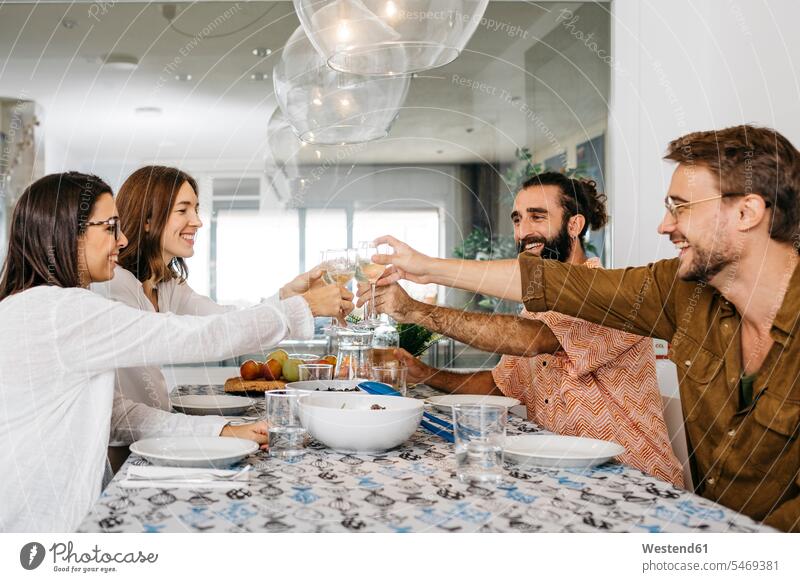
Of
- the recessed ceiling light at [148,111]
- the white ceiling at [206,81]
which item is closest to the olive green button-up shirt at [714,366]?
the white ceiling at [206,81]

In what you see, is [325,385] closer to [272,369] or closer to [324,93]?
[272,369]

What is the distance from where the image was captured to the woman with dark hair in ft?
4.21

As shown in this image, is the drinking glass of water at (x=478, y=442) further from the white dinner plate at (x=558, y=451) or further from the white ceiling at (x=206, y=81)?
the white ceiling at (x=206, y=81)

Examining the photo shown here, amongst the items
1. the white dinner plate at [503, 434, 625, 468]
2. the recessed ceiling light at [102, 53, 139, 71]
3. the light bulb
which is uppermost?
the recessed ceiling light at [102, 53, 139, 71]

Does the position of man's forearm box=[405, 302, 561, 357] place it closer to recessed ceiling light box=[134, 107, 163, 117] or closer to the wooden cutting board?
the wooden cutting board

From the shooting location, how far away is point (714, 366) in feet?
5.00

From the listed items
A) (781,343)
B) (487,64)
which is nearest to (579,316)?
(781,343)

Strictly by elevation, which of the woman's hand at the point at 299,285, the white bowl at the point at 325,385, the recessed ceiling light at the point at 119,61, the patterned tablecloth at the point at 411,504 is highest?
the recessed ceiling light at the point at 119,61

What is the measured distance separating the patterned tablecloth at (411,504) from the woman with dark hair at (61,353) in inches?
7.9

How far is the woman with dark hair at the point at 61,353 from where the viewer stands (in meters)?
1.28

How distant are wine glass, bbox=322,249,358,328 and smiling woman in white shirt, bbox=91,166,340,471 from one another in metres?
0.08

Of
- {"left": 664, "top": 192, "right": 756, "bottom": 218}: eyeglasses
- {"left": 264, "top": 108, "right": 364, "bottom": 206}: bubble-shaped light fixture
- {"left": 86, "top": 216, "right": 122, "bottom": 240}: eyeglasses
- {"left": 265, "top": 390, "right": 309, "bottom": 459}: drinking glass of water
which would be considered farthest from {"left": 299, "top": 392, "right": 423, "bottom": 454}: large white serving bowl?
{"left": 264, "top": 108, "right": 364, "bottom": 206}: bubble-shaped light fixture

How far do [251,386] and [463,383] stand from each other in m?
0.62
